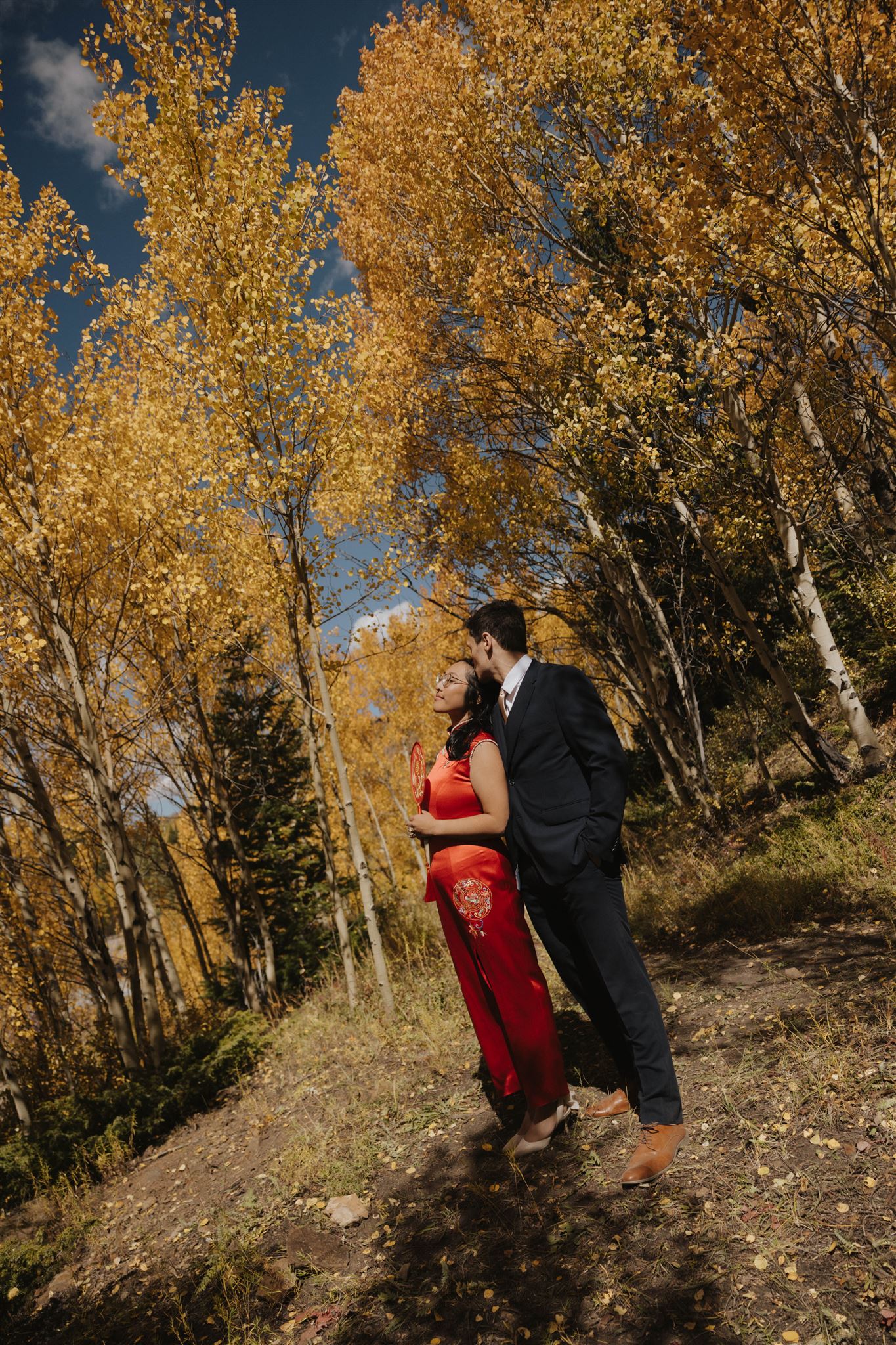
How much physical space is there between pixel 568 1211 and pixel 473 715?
1.83 meters

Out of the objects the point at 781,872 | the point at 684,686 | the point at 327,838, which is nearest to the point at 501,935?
the point at 781,872

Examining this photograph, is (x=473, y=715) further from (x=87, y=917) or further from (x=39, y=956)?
(x=39, y=956)

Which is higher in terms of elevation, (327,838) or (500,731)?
(500,731)

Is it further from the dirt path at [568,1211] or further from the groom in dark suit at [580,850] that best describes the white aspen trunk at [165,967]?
the groom in dark suit at [580,850]

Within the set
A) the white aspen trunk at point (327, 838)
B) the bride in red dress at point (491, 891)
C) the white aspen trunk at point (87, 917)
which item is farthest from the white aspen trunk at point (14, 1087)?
the bride in red dress at point (491, 891)

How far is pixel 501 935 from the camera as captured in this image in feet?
8.93

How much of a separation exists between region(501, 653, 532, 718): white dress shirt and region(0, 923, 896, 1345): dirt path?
174 cm

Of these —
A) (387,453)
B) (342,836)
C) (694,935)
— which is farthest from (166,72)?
(342,836)

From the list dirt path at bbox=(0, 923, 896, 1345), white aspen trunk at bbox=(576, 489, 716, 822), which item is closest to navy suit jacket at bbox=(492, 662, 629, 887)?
dirt path at bbox=(0, 923, 896, 1345)

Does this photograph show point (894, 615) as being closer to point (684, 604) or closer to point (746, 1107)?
point (684, 604)

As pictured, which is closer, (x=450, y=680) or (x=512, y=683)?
(x=512, y=683)

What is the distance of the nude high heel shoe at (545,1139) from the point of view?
273 cm

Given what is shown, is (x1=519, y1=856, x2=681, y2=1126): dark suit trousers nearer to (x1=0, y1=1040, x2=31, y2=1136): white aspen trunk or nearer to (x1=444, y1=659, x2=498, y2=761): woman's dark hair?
(x1=444, y1=659, x2=498, y2=761): woman's dark hair

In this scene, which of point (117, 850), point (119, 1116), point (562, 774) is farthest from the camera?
point (117, 850)
